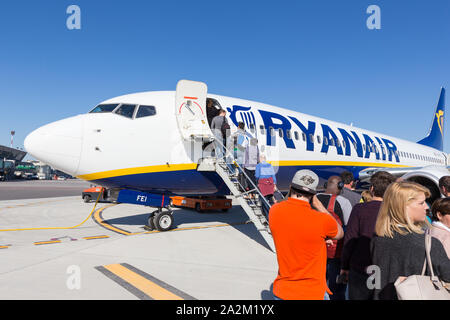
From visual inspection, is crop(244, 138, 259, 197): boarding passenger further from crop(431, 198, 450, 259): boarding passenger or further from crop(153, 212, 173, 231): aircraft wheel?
crop(431, 198, 450, 259): boarding passenger

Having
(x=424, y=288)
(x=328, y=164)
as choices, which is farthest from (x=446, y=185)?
(x=328, y=164)

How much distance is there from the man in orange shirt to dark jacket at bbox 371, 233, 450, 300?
1.25ft

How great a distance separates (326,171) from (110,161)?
A: 835 centimetres

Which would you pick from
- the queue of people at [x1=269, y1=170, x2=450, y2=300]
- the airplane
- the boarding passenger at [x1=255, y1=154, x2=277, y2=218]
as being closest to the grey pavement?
the boarding passenger at [x1=255, y1=154, x2=277, y2=218]

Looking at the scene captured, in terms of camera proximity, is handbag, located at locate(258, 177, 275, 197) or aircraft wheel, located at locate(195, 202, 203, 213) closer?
handbag, located at locate(258, 177, 275, 197)

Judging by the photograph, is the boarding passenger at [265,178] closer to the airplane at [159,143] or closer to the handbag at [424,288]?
the airplane at [159,143]

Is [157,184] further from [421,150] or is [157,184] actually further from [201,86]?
[421,150]

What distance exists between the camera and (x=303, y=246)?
271 centimetres

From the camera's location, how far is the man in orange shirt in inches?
106

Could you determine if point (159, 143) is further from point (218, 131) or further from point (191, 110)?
point (218, 131)

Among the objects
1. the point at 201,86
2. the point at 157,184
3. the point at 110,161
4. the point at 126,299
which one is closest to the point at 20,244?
the point at 110,161

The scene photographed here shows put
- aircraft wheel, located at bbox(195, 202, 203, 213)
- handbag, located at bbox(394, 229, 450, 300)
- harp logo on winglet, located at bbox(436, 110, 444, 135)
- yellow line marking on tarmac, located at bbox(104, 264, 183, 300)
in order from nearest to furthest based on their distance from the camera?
handbag, located at bbox(394, 229, 450, 300) → yellow line marking on tarmac, located at bbox(104, 264, 183, 300) → aircraft wheel, located at bbox(195, 202, 203, 213) → harp logo on winglet, located at bbox(436, 110, 444, 135)
